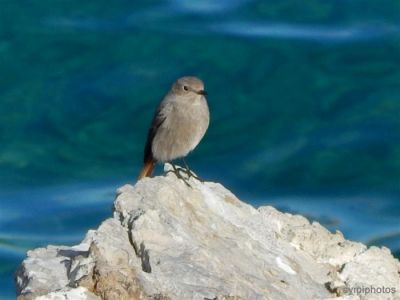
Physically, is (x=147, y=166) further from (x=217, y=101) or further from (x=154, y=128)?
(x=217, y=101)

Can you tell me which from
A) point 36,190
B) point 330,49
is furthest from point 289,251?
point 330,49

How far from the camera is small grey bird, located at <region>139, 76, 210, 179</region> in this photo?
10086mm

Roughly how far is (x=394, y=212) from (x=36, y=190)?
3.98 m

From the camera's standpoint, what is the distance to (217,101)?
16141mm

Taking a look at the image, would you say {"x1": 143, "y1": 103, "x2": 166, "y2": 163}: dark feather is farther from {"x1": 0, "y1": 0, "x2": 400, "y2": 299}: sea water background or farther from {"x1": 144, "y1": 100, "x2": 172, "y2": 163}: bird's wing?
{"x1": 0, "y1": 0, "x2": 400, "y2": 299}: sea water background

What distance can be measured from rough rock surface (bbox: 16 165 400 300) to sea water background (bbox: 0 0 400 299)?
7.16 metres

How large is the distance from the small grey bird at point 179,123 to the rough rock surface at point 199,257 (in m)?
2.46

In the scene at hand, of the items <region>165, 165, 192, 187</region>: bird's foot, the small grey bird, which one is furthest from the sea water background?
<region>165, 165, 192, 187</region>: bird's foot

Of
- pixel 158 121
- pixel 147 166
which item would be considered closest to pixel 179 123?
pixel 158 121

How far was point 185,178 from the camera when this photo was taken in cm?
762

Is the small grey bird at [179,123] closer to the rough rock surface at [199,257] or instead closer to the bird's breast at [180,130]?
the bird's breast at [180,130]

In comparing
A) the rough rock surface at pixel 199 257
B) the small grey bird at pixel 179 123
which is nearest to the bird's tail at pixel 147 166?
the small grey bird at pixel 179 123

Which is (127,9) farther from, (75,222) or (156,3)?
(75,222)

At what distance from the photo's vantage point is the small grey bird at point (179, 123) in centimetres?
1009
